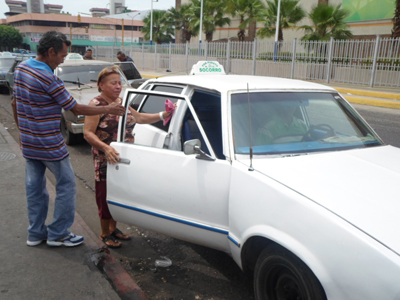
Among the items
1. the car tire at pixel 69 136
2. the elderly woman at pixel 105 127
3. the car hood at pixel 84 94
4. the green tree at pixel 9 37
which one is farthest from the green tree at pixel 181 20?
the green tree at pixel 9 37

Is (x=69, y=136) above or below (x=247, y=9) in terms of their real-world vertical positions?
below

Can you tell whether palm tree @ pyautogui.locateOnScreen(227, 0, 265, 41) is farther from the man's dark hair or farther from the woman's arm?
the man's dark hair

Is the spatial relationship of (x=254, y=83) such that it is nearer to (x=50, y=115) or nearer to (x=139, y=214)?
(x=139, y=214)

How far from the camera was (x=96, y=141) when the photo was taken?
3.50 m

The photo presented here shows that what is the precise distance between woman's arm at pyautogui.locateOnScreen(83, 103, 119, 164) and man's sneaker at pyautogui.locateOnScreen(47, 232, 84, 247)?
0.91 m

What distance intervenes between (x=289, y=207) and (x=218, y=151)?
0.98m

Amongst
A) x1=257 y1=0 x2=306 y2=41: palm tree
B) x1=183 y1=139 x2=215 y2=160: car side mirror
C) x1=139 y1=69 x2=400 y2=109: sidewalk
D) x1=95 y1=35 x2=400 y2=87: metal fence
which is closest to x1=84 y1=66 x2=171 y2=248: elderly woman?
x1=183 y1=139 x2=215 y2=160: car side mirror

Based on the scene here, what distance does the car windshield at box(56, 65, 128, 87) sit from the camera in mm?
8784

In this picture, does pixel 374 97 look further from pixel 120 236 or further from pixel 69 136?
pixel 120 236

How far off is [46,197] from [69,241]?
48 cm

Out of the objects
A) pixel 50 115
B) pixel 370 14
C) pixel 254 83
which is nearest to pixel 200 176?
pixel 254 83

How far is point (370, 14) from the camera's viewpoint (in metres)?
28.7

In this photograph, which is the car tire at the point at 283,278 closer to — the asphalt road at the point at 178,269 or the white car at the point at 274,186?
the white car at the point at 274,186

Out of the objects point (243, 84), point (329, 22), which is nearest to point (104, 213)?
point (243, 84)
